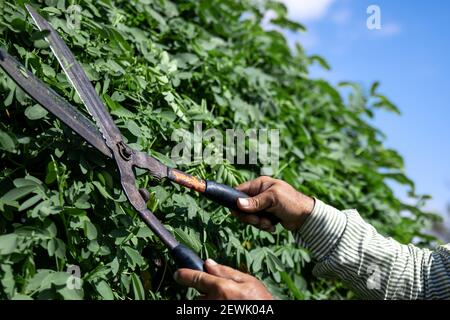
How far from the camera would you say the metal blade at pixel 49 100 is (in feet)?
5.47

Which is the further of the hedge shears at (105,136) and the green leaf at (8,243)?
the hedge shears at (105,136)

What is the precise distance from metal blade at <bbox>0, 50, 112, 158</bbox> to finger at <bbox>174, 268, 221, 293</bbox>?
0.45 metres

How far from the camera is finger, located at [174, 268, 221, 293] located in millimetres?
1619

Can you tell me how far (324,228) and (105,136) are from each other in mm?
838

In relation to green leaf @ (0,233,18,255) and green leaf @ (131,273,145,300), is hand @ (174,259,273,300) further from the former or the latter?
green leaf @ (0,233,18,255)

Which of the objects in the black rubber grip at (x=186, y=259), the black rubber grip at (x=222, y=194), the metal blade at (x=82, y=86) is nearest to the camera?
the black rubber grip at (x=186, y=259)

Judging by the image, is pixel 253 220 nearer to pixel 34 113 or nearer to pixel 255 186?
pixel 255 186

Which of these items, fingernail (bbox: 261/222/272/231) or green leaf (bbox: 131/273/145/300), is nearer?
green leaf (bbox: 131/273/145/300)

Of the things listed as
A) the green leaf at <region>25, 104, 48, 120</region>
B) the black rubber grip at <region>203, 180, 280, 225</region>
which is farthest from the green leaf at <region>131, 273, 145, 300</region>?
the green leaf at <region>25, 104, 48, 120</region>

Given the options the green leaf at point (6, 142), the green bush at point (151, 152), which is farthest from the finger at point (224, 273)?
the green leaf at point (6, 142)

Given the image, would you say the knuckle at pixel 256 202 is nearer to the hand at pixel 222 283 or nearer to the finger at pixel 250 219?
the finger at pixel 250 219

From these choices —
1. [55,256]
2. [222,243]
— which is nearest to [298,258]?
[222,243]

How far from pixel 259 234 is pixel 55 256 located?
0.94 meters

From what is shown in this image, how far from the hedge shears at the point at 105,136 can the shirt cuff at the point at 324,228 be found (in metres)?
0.28
